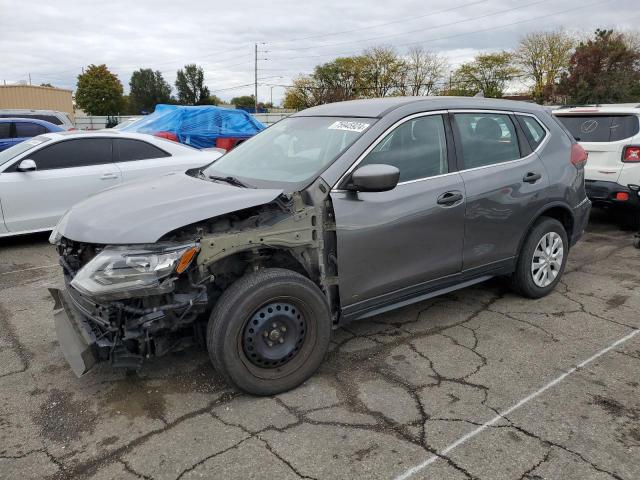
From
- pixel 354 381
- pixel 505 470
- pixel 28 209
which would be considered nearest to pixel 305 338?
pixel 354 381

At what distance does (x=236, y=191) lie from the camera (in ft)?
10.4

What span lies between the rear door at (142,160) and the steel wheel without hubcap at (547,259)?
16.0 feet

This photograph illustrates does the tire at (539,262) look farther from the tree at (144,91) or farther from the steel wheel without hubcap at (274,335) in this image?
the tree at (144,91)

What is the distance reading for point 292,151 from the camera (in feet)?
12.5

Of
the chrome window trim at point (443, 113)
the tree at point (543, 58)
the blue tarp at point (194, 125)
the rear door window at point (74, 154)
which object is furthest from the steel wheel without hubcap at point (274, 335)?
the tree at point (543, 58)

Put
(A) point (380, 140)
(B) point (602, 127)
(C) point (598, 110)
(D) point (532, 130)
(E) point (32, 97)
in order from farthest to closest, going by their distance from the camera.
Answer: (E) point (32, 97), (C) point (598, 110), (B) point (602, 127), (D) point (532, 130), (A) point (380, 140)

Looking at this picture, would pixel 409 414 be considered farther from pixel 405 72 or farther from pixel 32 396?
pixel 405 72

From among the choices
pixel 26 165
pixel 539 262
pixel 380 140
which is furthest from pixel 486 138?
pixel 26 165

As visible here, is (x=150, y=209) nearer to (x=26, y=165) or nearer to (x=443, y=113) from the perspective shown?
(x=443, y=113)

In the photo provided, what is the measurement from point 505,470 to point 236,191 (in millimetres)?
2104

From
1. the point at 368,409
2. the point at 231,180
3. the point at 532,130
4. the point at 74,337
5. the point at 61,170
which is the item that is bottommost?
the point at 368,409

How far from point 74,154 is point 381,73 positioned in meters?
64.3

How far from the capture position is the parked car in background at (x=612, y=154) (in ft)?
21.2

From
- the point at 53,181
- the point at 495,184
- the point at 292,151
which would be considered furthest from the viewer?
the point at 53,181
